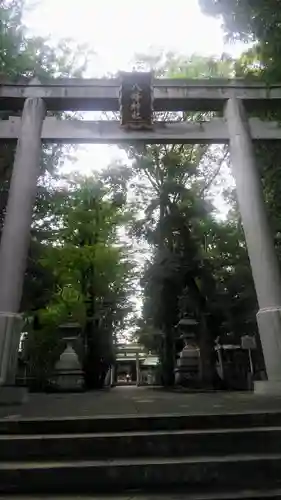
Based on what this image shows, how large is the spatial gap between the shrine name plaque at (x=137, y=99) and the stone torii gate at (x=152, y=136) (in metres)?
0.05

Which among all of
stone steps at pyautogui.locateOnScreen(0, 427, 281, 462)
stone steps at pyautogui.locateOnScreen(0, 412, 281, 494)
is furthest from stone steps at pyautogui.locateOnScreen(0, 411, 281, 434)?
stone steps at pyautogui.locateOnScreen(0, 427, 281, 462)

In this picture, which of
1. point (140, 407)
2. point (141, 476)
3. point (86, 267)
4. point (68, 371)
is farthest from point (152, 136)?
point (141, 476)

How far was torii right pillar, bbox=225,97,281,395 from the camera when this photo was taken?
6621 mm

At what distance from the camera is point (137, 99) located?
8.57m

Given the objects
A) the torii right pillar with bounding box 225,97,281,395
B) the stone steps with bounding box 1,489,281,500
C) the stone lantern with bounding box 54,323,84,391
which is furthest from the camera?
the stone lantern with bounding box 54,323,84,391

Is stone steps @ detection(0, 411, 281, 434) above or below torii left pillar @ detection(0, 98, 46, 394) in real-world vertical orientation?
below

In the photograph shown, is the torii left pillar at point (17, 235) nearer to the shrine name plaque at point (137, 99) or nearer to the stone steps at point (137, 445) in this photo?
the shrine name plaque at point (137, 99)

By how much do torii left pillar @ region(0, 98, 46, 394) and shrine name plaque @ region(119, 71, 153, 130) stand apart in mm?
1703

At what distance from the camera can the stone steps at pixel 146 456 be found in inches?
103

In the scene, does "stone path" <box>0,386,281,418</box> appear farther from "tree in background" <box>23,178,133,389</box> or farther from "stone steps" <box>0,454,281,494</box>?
"tree in background" <box>23,178,133,389</box>

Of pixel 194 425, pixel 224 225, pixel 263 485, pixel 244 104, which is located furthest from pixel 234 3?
pixel 224 225

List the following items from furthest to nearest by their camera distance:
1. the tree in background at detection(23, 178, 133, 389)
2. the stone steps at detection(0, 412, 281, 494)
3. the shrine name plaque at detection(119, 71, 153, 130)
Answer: the tree in background at detection(23, 178, 133, 389) < the shrine name plaque at detection(119, 71, 153, 130) < the stone steps at detection(0, 412, 281, 494)

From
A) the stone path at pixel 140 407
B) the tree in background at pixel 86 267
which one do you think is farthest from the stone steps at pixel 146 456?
the tree in background at pixel 86 267

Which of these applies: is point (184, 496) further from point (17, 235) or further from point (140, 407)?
point (17, 235)
